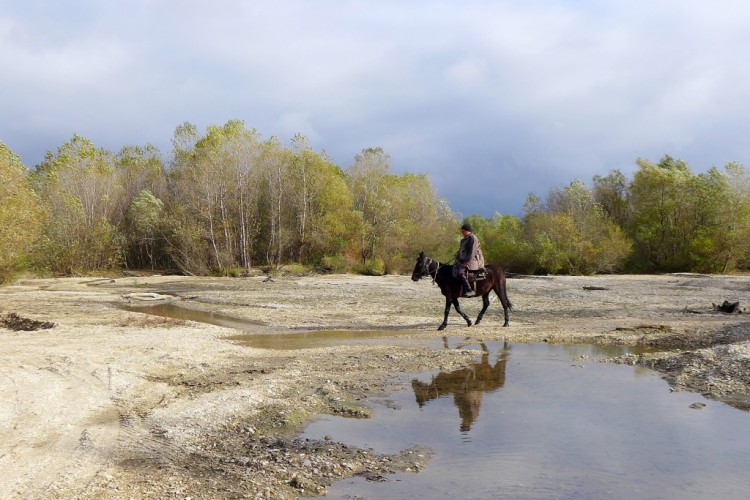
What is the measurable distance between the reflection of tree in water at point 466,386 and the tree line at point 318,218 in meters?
41.2

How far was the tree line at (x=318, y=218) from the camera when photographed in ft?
170

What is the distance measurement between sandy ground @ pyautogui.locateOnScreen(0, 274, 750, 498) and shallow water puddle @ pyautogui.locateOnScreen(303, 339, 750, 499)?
51 cm

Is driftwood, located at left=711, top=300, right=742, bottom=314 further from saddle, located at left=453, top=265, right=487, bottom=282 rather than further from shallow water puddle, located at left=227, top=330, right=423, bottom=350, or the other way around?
shallow water puddle, located at left=227, top=330, right=423, bottom=350

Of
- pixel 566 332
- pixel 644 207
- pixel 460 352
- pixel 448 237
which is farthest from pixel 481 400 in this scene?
pixel 644 207

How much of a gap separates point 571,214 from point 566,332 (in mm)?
40321

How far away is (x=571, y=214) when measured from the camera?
2181 inches

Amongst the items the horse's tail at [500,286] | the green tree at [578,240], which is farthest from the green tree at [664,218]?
the horse's tail at [500,286]

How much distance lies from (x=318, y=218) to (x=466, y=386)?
46274 mm

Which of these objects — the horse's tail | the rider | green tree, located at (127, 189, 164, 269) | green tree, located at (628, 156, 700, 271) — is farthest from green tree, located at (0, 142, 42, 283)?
green tree, located at (628, 156, 700, 271)

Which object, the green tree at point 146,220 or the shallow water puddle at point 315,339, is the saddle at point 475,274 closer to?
the shallow water puddle at point 315,339

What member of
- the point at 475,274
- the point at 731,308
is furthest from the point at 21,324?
the point at 731,308

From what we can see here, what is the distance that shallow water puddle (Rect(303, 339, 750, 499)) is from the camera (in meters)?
6.49

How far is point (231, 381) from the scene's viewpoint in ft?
37.3

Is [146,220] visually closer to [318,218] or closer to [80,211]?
[80,211]
